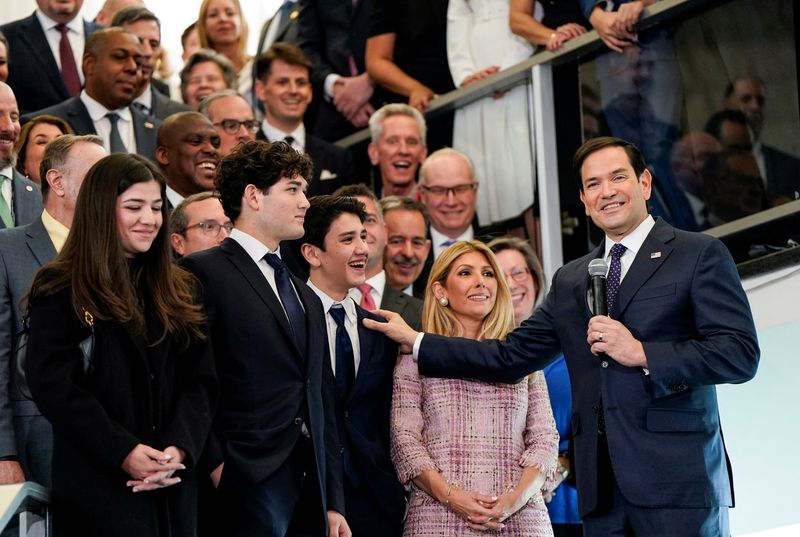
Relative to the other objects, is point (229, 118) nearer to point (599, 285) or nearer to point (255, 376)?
point (255, 376)

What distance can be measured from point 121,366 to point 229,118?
3134 mm

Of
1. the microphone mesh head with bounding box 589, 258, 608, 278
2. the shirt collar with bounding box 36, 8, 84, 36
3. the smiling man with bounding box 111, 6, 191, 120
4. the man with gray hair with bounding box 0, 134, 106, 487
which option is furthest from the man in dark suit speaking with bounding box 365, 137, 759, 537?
the shirt collar with bounding box 36, 8, 84, 36

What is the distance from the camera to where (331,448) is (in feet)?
13.2

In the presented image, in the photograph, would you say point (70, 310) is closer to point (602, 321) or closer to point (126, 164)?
point (126, 164)

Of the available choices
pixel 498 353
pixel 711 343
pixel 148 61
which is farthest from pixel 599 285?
pixel 148 61

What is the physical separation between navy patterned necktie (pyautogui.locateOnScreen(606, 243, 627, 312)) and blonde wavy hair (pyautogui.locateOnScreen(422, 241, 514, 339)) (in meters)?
0.67

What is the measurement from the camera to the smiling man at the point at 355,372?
4.34 m

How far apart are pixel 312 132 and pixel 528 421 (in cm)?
364

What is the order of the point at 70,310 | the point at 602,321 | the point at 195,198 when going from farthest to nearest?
the point at 195,198
the point at 602,321
the point at 70,310

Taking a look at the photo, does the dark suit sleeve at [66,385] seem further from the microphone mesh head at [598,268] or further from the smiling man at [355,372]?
the microphone mesh head at [598,268]

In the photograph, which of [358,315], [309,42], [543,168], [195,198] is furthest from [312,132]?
A: [358,315]

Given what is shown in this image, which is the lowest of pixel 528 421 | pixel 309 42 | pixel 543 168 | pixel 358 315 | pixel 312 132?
pixel 528 421

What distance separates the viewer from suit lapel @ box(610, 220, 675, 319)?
154 inches

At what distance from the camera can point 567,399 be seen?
198 inches
